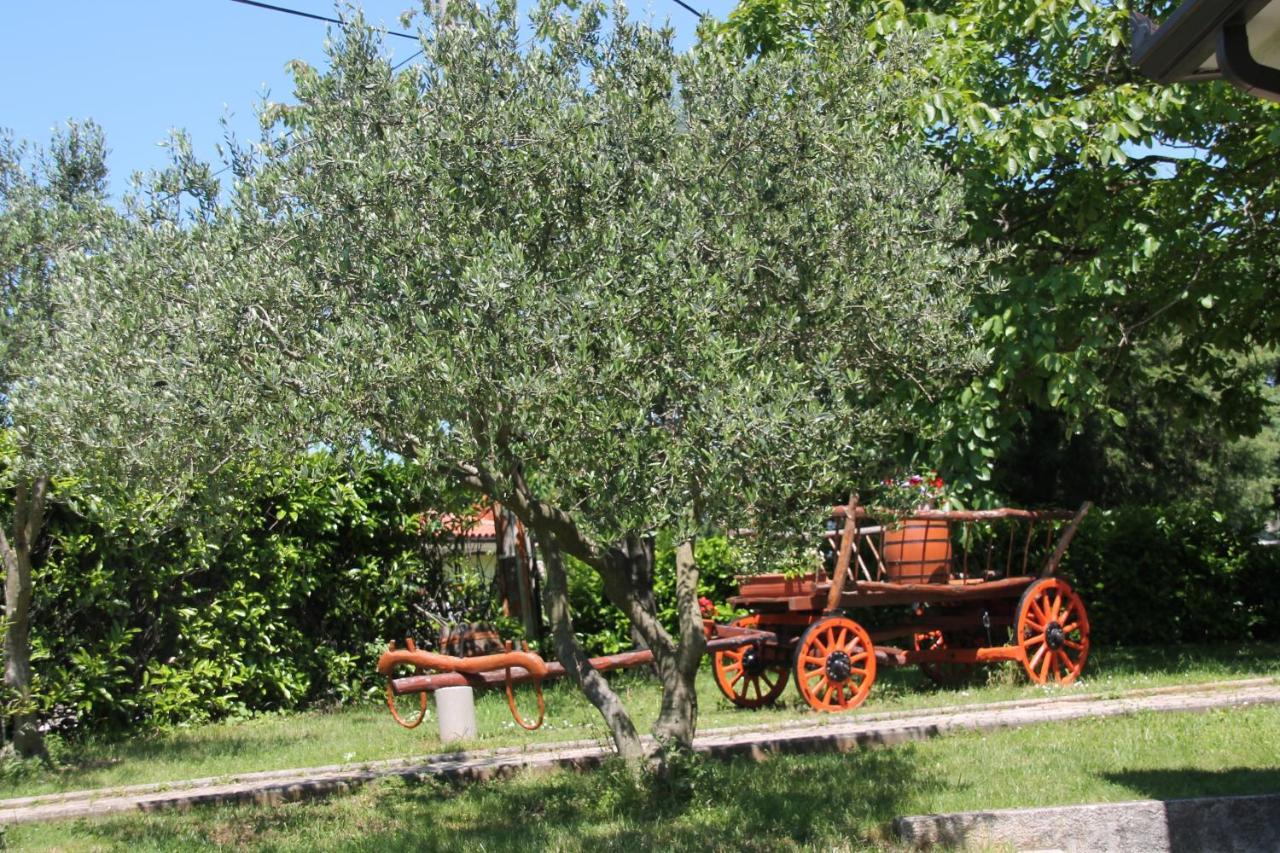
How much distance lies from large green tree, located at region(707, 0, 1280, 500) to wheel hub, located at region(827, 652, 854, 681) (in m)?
1.82

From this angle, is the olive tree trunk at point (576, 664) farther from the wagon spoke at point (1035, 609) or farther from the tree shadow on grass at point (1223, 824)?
the wagon spoke at point (1035, 609)

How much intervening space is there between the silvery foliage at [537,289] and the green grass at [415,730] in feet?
12.8

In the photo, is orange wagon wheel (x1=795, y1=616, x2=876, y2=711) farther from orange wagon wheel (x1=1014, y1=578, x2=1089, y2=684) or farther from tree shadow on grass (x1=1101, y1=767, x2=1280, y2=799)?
tree shadow on grass (x1=1101, y1=767, x2=1280, y2=799)

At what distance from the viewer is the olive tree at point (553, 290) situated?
530 cm

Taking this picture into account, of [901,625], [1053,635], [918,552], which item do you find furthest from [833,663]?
[1053,635]

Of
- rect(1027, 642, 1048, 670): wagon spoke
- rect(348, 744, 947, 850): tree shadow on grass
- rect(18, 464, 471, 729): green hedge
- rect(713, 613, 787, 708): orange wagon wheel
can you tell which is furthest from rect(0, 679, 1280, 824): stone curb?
rect(18, 464, 471, 729): green hedge

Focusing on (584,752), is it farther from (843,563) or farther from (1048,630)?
(1048,630)

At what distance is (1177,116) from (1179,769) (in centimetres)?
516

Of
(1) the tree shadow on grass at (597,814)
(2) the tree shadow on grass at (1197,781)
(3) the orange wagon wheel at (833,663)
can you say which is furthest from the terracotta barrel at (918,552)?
(2) the tree shadow on grass at (1197,781)

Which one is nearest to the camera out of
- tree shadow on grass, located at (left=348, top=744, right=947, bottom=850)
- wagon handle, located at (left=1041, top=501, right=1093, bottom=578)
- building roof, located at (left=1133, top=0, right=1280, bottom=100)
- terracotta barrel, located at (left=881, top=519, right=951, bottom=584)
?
building roof, located at (left=1133, top=0, right=1280, bottom=100)

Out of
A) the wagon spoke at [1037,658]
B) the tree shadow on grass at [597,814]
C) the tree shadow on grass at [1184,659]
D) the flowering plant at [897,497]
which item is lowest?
the tree shadow on grass at [597,814]

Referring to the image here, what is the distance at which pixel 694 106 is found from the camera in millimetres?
6359

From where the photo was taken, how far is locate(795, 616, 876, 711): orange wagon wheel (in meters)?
10.4

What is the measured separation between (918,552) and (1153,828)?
517 centimetres
